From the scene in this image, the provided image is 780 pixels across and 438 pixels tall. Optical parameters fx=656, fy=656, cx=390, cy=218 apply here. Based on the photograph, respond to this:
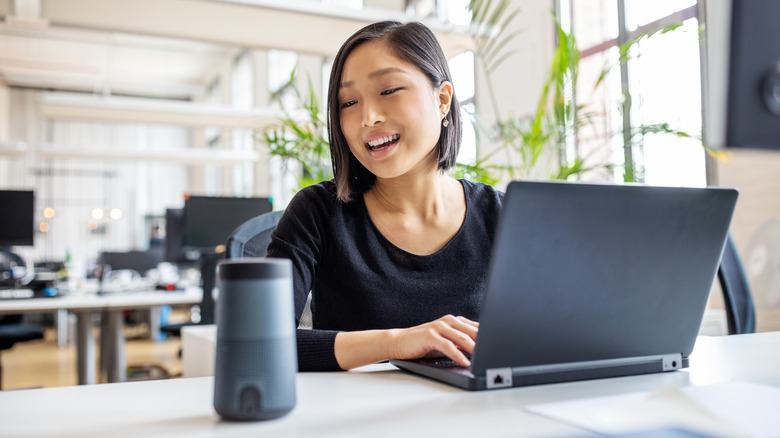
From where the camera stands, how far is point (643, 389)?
80 centimetres

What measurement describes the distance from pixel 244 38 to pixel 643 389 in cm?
305

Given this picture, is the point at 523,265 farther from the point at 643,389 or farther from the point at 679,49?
the point at 679,49

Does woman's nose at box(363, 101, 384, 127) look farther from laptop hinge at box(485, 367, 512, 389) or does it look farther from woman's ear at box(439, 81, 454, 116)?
laptop hinge at box(485, 367, 512, 389)

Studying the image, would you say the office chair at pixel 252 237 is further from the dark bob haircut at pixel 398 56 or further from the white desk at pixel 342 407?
the white desk at pixel 342 407

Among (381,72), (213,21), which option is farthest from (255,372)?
(213,21)

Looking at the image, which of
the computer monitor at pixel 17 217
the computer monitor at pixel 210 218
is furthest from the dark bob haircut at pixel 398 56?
the computer monitor at pixel 17 217

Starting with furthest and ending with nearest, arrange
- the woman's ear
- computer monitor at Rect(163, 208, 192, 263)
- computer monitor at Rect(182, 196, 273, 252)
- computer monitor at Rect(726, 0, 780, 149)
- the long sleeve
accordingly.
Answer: computer monitor at Rect(163, 208, 192, 263)
computer monitor at Rect(182, 196, 273, 252)
the woman's ear
the long sleeve
computer monitor at Rect(726, 0, 780, 149)

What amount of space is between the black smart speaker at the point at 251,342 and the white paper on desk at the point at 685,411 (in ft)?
0.89

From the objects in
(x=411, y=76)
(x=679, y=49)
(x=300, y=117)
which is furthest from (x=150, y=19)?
(x=679, y=49)

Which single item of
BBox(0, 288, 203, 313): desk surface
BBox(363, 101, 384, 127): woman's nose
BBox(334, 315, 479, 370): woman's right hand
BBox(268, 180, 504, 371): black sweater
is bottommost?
BBox(0, 288, 203, 313): desk surface

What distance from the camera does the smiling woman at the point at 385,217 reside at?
126cm

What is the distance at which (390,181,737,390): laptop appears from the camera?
2.39ft

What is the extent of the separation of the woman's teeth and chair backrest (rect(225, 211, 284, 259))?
1.68ft

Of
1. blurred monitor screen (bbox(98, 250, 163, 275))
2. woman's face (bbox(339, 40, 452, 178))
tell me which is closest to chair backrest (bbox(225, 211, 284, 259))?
woman's face (bbox(339, 40, 452, 178))
